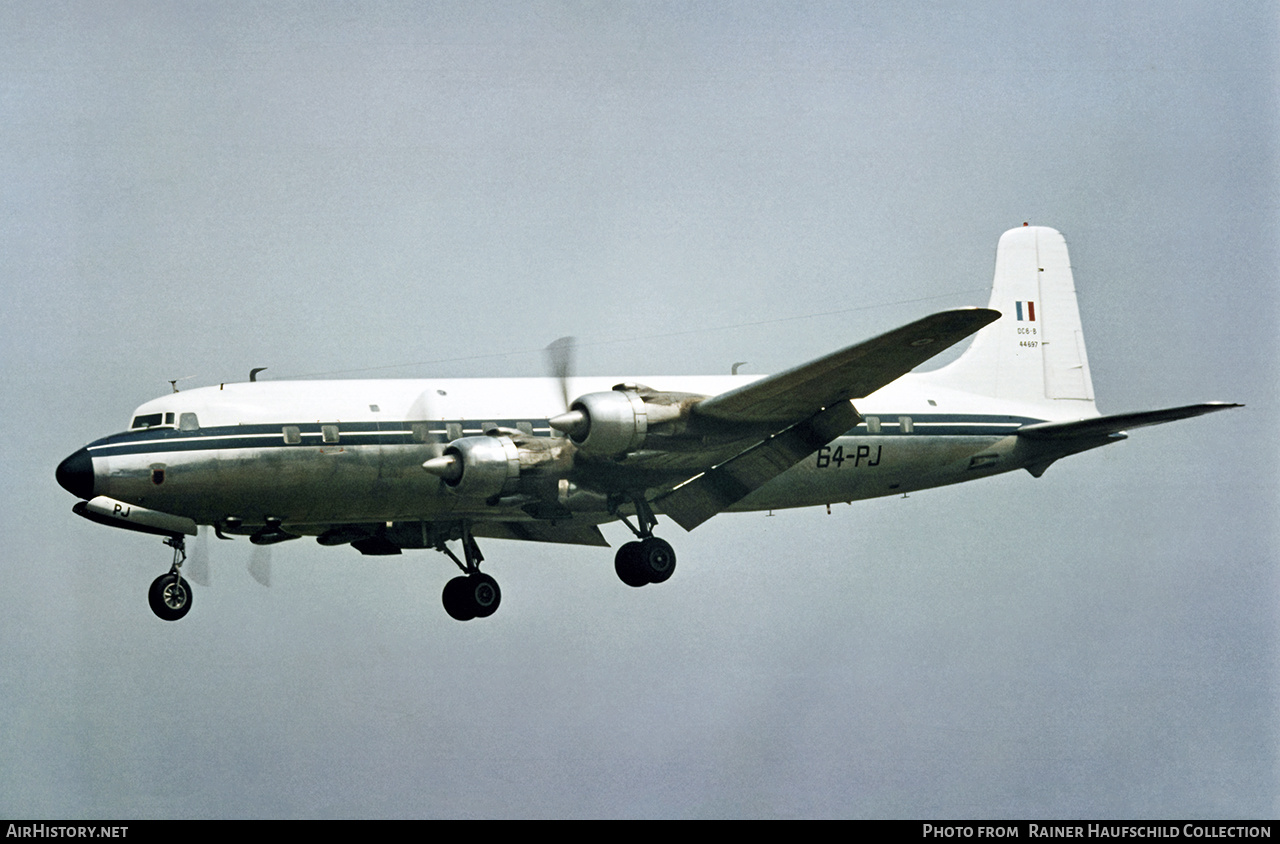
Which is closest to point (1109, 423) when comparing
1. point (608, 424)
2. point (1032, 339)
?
point (1032, 339)

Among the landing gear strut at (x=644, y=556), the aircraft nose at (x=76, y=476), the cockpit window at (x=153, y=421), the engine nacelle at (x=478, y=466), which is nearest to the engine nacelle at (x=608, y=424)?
the engine nacelle at (x=478, y=466)

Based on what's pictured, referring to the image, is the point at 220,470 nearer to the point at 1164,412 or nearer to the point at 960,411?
the point at 960,411

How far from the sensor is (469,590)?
30.4m

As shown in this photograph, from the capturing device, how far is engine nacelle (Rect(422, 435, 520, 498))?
2631 centimetres

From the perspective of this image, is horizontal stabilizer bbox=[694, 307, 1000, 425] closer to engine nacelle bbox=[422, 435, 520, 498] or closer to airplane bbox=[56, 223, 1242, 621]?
airplane bbox=[56, 223, 1242, 621]

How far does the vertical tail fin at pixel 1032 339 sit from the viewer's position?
31859mm

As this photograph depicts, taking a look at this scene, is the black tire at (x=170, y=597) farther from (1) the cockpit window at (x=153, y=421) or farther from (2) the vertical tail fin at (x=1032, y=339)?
(2) the vertical tail fin at (x=1032, y=339)

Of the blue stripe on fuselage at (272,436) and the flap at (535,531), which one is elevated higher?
the blue stripe on fuselage at (272,436)

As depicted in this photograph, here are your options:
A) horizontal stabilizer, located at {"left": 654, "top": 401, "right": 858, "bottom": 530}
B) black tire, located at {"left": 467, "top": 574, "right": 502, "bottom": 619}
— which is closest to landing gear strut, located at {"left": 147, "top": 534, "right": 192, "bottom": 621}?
black tire, located at {"left": 467, "top": 574, "right": 502, "bottom": 619}

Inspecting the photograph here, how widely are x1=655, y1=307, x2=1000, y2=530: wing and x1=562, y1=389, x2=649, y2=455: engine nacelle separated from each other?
3.26ft

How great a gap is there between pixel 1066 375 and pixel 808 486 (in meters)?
6.26

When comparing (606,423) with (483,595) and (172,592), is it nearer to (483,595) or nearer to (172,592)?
(483,595)

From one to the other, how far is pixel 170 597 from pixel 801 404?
10.5 metres

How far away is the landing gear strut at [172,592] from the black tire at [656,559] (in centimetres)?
730
